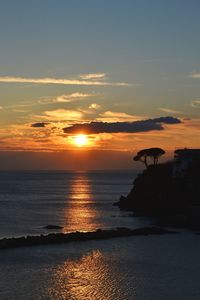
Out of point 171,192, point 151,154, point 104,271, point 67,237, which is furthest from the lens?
point 151,154

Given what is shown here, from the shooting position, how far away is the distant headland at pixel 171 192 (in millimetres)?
71812

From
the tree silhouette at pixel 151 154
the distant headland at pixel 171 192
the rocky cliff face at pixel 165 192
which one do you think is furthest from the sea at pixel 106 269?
the tree silhouette at pixel 151 154

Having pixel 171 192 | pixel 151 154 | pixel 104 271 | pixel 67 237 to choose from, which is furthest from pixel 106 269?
pixel 151 154

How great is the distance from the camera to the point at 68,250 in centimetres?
4978

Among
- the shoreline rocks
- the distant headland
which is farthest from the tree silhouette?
the shoreline rocks

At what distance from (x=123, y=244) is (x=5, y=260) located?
13.5 m

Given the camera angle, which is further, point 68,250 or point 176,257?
point 68,250

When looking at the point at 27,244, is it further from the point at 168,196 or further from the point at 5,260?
the point at 168,196

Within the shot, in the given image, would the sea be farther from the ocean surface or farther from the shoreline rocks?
the shoreline rocks

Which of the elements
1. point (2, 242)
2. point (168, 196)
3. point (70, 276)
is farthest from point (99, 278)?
point (168, 196)

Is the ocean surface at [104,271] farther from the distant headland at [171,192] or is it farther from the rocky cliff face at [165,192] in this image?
the rocky cliff face at [165,192]

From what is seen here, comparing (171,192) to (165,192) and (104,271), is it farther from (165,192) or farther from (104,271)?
(104,271)

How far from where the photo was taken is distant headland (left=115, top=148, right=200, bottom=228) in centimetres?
7181

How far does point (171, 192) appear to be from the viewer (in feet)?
271
